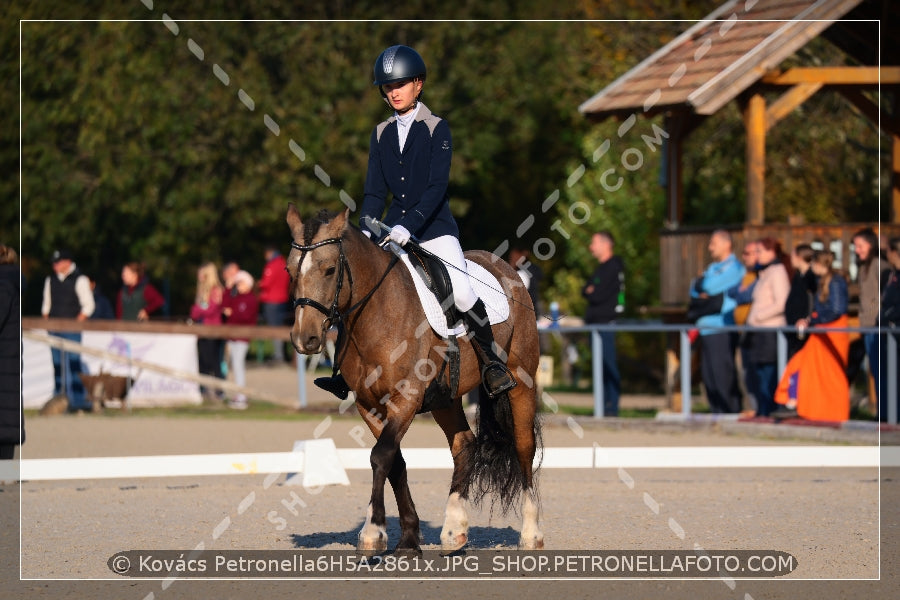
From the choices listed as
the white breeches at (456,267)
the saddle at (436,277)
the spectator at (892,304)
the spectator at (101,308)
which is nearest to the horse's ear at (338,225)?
the saddle at (436,277)

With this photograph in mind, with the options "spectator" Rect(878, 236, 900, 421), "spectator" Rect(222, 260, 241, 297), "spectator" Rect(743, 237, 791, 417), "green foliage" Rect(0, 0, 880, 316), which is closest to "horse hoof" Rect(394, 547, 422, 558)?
"spectator" Rect(878, 236, 900, 421)

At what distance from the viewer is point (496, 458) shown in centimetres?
893

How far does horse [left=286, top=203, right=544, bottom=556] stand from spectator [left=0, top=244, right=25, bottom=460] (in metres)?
4.64

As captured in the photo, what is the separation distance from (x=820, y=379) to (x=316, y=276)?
9137mm

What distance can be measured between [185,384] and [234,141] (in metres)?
12.4

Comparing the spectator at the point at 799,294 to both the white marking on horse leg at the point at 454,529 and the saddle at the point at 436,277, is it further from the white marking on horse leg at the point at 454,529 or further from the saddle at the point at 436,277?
the white marking on horse leg at the point at 454,529

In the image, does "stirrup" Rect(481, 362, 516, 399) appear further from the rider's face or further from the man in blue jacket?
the man in blue jacket

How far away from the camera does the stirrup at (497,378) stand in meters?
8.76

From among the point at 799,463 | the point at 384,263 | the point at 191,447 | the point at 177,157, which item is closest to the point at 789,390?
the point at 799,463

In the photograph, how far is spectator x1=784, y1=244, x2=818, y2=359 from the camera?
15531mm

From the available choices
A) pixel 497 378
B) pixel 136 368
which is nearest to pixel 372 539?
pixel 497 378

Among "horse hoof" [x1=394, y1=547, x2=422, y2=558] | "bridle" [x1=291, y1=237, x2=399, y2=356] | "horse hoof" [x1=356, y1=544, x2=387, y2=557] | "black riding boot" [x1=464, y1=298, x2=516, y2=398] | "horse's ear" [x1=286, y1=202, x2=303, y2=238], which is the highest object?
"horse's ear" [x1=286, y1=202, x2=303, y2=238]

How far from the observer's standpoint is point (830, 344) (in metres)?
15.3

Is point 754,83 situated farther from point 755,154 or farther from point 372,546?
point 372,546
